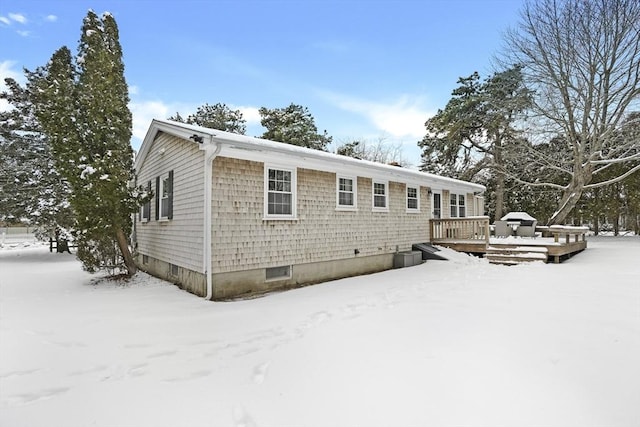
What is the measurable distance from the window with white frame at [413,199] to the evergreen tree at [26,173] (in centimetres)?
1671

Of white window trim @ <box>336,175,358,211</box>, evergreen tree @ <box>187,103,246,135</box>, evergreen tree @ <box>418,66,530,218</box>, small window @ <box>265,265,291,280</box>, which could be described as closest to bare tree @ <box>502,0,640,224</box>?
evergreen tree @ <box>418,66,530,218</box>

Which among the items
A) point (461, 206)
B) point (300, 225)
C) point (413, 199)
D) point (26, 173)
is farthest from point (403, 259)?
point (26, 173)

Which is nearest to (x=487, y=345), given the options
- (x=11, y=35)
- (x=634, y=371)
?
(x=634, y=371)

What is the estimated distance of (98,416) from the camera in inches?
108

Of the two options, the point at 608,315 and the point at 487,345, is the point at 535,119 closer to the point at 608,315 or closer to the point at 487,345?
the point at 608,315

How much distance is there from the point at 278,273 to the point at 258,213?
158 cm

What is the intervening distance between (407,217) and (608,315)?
714cm

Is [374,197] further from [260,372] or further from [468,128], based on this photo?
[468,128]

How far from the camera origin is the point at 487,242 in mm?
11539

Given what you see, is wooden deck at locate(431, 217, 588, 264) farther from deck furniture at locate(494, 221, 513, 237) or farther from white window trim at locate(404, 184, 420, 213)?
deck furniture at locate(494, 221, 513, 237)

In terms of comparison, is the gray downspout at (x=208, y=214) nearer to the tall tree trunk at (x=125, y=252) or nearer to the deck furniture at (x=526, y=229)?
the tall tree trunk at (x=125, y=252)

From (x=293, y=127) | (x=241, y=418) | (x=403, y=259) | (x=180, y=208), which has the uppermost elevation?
(x=293, y=127)

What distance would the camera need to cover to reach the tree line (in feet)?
28.0

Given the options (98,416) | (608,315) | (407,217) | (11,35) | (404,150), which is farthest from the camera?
(404,150)
